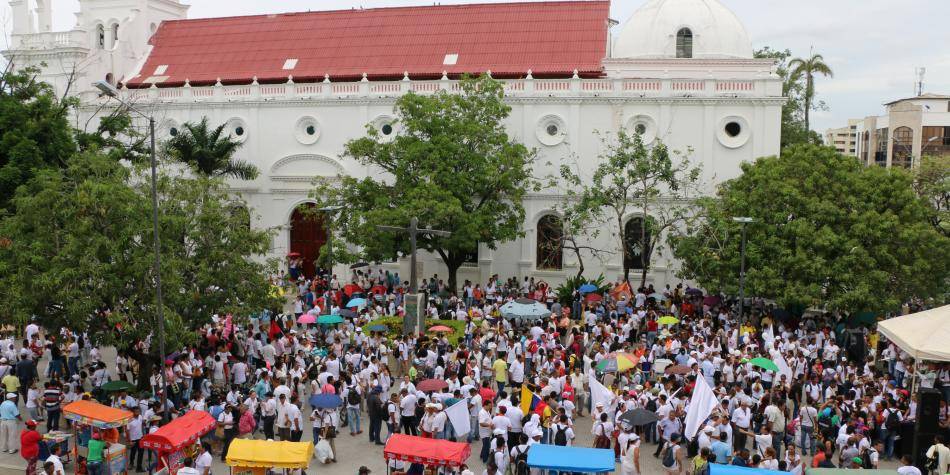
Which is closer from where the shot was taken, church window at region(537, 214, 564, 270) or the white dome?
church window at region(537, 214, 564, 270)

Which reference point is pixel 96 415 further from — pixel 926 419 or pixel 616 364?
pixel 926 419

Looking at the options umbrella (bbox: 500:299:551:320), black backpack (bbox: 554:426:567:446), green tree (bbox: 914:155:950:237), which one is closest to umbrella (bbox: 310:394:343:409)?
black backpack (bbox: 554:426:567:446)

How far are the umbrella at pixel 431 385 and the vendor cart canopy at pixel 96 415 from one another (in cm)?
567

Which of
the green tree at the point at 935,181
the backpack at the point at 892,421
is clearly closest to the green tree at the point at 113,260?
the backpack at the point at 892,421

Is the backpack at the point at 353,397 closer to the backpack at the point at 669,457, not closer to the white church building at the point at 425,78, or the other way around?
the backpack at the point at 669,457

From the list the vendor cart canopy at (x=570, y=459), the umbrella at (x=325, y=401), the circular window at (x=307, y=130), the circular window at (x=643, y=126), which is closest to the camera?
the vendor cart canopy at (x=570, y=459)

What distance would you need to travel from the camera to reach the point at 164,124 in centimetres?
3762

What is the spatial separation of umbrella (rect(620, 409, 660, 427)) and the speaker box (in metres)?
5.11

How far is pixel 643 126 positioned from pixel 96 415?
2394 centimetres

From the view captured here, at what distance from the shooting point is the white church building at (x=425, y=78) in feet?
107

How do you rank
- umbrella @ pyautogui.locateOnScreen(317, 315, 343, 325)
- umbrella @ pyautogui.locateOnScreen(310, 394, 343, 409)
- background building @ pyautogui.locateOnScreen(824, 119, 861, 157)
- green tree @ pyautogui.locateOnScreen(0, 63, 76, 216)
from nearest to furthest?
1. umbrella @ pyautogui.locateOnScreen(310, 394, 343, 409)
2. umbrella @ pyautogui.locateOnScreen(317, 315, 343, 325)
3. green tree @ pyautogui.locateOnScreen(0, 63, 76, 216)
4. background building @ pyautogui.locateOnScreen(824, 119, 861, 157)

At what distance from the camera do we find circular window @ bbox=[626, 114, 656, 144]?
32.8 metres

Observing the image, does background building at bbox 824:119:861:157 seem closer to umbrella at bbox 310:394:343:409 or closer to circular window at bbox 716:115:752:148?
circular window at bbox 716:115:752:148

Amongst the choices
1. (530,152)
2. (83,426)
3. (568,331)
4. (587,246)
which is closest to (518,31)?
(530,152)
